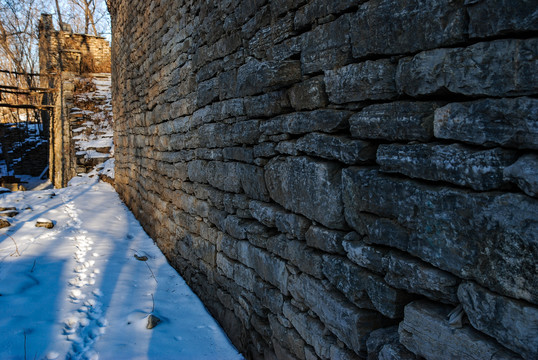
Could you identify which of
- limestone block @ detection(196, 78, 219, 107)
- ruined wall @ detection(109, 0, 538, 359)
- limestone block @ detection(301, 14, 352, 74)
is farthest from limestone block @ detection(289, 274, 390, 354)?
limestone block @ detection(196, 78, 219, 107)

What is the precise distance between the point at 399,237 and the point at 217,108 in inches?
90.5

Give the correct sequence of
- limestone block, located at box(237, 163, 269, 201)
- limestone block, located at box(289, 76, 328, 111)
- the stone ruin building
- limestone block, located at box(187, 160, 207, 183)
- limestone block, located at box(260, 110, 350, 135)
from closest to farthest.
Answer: limestone block, located at box(260, 110, 350, 135) < limestone block, located at box(289, 76, 328, 111) < limestone block, located at box(237, 163, 269, 201) < limestone block, located at box(187, 160, 207, 183) < the stone ruin building

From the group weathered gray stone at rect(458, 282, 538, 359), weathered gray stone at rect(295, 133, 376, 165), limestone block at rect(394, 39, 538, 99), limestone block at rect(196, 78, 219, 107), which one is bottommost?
weathered gray stone at rect(458, 282, 538, 359)

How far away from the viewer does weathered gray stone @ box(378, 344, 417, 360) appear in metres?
1.48

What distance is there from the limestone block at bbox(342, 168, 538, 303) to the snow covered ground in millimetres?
2210

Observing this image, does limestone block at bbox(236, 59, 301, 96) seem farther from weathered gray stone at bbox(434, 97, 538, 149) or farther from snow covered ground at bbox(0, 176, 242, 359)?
snow covered ground at bbox(0, 176, 242, 359)

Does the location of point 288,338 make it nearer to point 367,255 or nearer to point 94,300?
point 367,255

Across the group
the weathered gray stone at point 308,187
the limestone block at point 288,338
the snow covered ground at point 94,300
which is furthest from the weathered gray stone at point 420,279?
the snow covered ground at point 94,300

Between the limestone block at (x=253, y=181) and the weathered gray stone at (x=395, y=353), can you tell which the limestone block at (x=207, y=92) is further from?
the weathered gray stone at (x=395, y=353)

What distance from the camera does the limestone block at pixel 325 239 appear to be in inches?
73.4

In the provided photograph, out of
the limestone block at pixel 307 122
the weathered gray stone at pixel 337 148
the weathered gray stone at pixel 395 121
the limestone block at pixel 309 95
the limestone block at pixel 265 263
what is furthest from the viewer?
the limestone block at pixel 265 263

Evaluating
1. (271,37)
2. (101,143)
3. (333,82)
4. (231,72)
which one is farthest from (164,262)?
(101,143)

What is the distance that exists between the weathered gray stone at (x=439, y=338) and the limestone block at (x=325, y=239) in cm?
49

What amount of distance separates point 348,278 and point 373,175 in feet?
1.82
